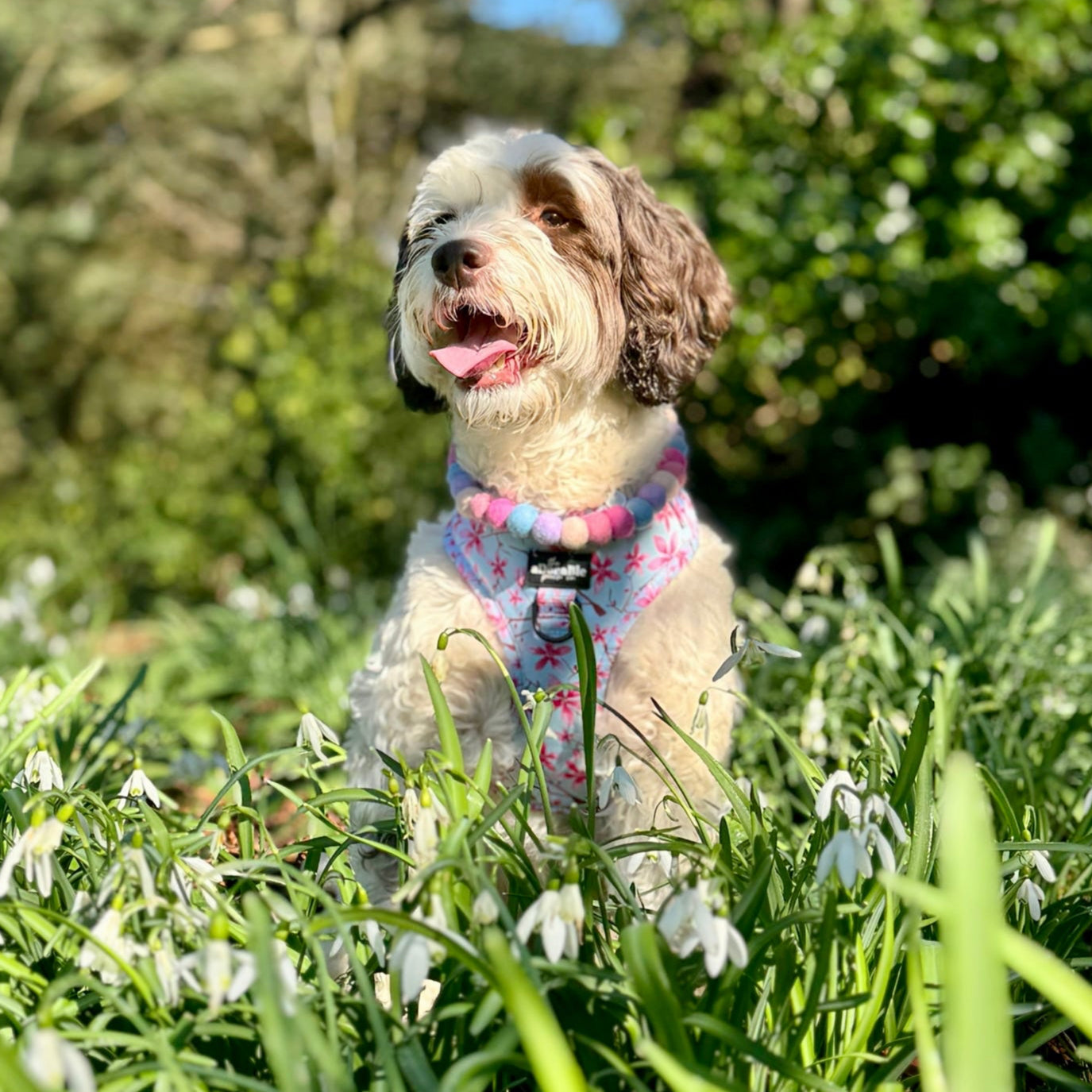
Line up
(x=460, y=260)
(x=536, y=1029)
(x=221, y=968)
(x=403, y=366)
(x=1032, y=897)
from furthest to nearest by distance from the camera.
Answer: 1. (x=403, y=366)
2. (x=460, y=260)
3. (x=1032, y=897)
4. (x=221, y=968)
5. (x=536, y=1029)

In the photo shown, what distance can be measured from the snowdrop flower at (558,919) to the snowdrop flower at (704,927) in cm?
12

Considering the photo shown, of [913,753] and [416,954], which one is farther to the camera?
[913,753]

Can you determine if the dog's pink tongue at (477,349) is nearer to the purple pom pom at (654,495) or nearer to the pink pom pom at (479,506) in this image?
the pink pom pom at (479,506)

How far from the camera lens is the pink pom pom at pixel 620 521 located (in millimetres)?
2666

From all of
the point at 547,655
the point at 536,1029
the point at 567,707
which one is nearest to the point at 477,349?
the point at 547,655

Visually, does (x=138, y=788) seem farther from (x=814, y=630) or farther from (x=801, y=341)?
(x=801, y=341)

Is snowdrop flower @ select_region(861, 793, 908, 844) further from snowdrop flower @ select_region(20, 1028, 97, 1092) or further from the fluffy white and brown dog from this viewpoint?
snowdrop flower @ select_region(20, 1028, 97, 1092)

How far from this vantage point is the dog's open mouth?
2.60 meters

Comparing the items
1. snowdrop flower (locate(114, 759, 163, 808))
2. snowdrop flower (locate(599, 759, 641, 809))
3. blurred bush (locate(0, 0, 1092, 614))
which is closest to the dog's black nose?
snowdrop flower (locate(599, 759, 641, 809))

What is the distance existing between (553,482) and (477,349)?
36cm

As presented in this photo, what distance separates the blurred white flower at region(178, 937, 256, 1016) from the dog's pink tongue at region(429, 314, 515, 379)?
4.54 ft

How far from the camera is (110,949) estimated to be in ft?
5.29

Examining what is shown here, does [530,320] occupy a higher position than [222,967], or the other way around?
[530,320]

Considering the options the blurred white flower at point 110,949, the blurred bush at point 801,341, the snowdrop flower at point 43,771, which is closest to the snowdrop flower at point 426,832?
the blurred white flower at point 110,949
